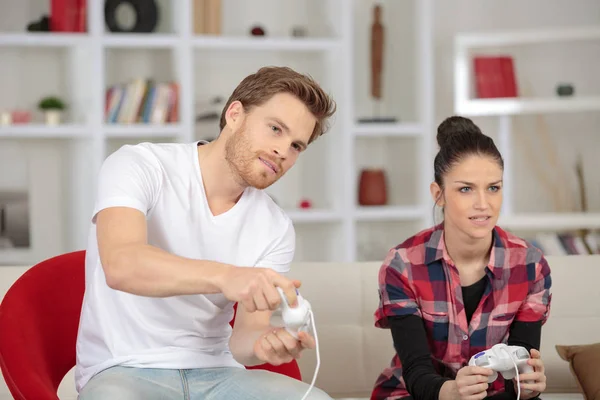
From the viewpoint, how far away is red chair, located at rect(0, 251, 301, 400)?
1902mm

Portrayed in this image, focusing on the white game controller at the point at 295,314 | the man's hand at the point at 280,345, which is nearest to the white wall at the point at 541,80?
the man's hand at the point at 280,345

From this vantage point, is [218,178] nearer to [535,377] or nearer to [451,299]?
[451,299]

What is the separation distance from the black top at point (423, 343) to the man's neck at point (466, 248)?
0.05 meters

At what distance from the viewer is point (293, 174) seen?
5.29 m

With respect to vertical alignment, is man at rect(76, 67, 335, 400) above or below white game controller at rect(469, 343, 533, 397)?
above

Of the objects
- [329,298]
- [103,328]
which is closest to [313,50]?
[329,298]

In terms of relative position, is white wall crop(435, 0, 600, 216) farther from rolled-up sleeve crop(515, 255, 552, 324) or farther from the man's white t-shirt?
the man's white t-shirt

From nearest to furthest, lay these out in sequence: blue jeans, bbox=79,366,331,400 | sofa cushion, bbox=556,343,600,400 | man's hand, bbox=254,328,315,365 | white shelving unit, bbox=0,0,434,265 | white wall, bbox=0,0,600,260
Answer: man's hand, bbox=254,328,315,365, blue jeans, bbox=79,366,331,400, sofa cushion, bbox=556,343,600,400, white shelving unit, bbox=0,0,434,265, white wall, bbox=0,0,600,260

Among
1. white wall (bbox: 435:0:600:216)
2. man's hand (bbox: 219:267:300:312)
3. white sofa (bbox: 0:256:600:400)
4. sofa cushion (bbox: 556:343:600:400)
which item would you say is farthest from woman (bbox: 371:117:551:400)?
white wall (bbox: 435:0:600:216)

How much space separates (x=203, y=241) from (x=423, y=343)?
1.94 ft

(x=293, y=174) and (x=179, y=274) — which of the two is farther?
(x=293, y=174)

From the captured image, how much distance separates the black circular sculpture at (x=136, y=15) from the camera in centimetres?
478

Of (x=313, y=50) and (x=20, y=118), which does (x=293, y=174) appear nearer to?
(x=313, y=50)

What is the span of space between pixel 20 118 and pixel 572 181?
323cm
